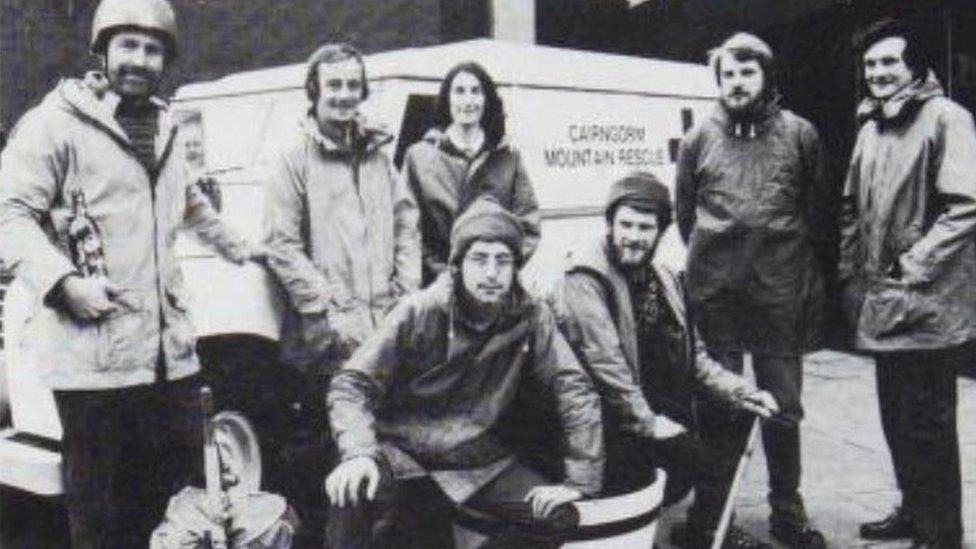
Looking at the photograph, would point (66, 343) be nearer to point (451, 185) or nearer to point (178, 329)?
point (178, 329)

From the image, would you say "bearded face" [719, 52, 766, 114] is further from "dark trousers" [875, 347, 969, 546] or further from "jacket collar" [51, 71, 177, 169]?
"jacket collar" [51, 71, 177, 169]

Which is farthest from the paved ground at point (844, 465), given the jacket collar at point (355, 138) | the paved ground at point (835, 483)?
the jacket collar at point (355, 138)

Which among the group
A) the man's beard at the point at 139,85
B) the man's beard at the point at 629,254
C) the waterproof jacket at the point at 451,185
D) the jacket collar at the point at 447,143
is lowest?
the man's beard at the point at 629,254

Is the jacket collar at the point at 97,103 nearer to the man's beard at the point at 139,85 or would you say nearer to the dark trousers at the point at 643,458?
the man's beard at the point at 139,85

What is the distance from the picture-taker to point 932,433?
4.38m

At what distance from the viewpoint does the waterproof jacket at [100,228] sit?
3291mm

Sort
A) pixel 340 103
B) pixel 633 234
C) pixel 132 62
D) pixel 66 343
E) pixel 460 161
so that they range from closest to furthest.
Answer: pixel 66 343 < pixel 132 62 < pixel 633 234 < pixel 340 103 < pixel 460 161

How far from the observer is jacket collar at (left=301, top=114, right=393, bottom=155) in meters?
4.46

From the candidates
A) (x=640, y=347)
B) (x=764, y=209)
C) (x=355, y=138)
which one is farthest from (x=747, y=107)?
(x=355, y=138)

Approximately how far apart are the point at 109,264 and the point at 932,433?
115 inches

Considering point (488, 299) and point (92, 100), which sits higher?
point (92, 100)

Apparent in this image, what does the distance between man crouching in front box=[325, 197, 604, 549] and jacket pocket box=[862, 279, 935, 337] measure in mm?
1322

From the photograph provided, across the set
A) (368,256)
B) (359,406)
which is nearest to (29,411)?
(368,256)

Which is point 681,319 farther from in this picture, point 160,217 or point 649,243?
point 160,217
